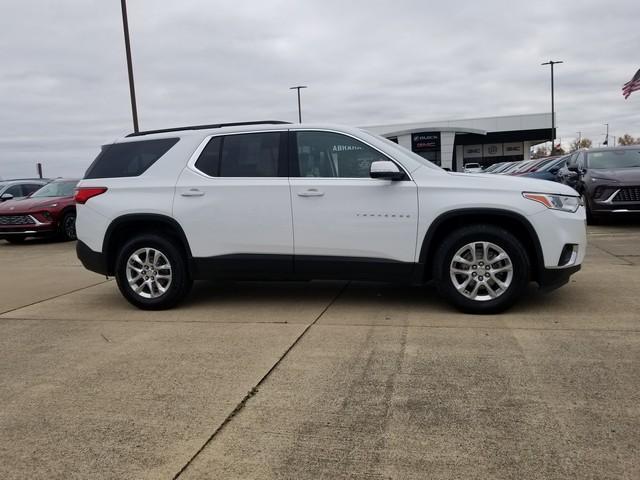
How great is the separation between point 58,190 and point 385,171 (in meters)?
11.7

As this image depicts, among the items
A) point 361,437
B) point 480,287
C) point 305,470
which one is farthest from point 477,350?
point 305,470

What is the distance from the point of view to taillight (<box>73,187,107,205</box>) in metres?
5.87

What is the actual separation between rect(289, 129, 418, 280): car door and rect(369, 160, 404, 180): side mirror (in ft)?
0.33

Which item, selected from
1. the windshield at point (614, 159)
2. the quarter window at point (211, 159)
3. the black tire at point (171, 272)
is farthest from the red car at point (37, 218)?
the windshield at point (614, 159)

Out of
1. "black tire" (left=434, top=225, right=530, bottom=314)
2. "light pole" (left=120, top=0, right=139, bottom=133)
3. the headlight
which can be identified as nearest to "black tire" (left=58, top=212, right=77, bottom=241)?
"light pole" (left=120, top=0, right=139, bottom=133)

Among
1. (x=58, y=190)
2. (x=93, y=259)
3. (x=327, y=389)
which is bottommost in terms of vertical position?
(x=327, y=389)

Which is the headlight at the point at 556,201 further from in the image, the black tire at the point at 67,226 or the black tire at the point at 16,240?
the black tire at the point at 16,240

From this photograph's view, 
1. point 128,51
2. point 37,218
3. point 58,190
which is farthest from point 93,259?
point 128,51

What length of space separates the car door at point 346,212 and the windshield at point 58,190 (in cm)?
1033

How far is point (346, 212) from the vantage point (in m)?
5.26

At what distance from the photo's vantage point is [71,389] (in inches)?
148

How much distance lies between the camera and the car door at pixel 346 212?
517cm

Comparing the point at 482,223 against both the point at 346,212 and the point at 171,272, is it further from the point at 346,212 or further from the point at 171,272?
the point at 171,272

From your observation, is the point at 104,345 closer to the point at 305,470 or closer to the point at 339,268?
the point at 339,268
